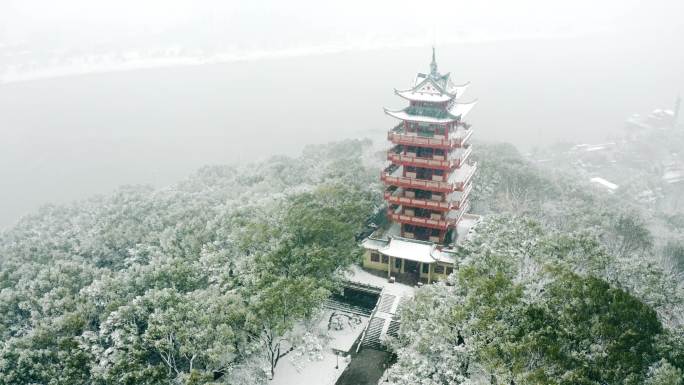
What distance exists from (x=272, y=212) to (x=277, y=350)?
10849mm

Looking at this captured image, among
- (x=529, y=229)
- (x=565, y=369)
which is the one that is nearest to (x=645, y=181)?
(x=529, y=229)

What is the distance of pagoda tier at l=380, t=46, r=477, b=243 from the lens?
3753 centimetres

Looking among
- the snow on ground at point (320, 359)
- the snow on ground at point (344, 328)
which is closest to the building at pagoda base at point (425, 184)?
the snow on ground at point (344, 328)

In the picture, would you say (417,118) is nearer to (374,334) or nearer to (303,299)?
(374,334)

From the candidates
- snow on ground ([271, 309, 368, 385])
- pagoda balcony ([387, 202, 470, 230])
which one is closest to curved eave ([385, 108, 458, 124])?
pagoda balcony ([387, 202, 470, 230])

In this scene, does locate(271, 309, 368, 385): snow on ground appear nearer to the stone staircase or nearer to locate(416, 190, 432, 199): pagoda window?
the stone staircase

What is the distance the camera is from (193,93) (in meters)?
134

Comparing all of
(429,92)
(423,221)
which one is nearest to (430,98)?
(429,92)

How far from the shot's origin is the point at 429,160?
38281mm

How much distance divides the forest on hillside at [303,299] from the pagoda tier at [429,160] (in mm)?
3026

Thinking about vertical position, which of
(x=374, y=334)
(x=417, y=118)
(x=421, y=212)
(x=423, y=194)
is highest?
(x=417, y=118)

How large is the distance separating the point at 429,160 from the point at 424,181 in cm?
153

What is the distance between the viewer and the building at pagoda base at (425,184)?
3766 centimetres

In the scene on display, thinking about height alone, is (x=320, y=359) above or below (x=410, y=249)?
below
